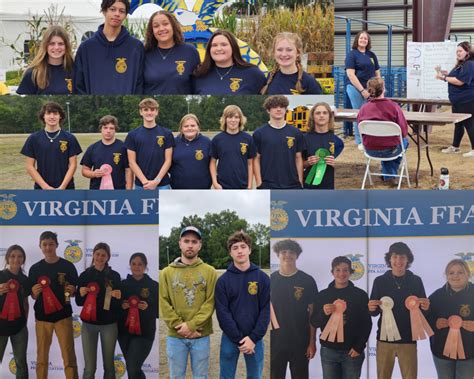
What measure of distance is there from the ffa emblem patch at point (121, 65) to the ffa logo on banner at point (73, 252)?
1.18 meters

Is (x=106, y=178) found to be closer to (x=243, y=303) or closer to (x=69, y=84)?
(x=69, y=84)

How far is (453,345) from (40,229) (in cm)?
281

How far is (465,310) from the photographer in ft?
21.3

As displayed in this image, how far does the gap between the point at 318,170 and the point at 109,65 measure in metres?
1.46

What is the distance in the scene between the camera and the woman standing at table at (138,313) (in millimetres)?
6445

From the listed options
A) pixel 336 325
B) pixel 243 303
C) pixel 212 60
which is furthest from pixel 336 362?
pixel 212 60

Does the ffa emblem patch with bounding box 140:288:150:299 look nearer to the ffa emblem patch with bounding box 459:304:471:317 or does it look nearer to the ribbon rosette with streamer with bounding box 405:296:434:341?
the ribbon rosette with streamer with bounding box 405:296:434:341

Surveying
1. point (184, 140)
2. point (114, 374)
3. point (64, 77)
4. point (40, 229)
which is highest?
point (64, 77)

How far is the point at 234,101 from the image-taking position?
6.11 metres

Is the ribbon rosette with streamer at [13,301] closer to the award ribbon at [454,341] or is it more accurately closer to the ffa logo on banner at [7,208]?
the ffa logo on banner at [7,208]

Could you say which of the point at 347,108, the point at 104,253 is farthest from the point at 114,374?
the point at 347,108

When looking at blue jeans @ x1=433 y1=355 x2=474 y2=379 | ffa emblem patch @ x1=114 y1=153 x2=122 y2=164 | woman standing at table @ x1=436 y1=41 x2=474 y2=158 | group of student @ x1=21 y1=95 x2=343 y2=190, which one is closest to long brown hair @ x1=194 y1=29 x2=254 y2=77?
group of student @ x1=21 y1=95 x2=343 y2=190

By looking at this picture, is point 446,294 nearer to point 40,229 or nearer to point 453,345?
point 453,345

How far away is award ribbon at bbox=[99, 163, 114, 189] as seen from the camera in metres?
6.27
